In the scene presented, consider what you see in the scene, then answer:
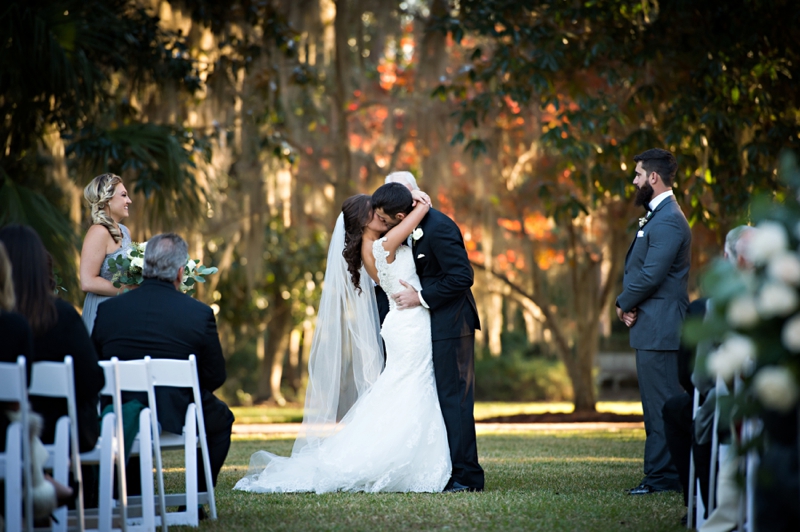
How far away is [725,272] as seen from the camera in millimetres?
2045

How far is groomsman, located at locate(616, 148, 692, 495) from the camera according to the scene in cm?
470

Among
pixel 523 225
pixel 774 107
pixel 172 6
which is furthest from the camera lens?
pixel 523 225

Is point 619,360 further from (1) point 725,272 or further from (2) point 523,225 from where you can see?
(1) point 725,272

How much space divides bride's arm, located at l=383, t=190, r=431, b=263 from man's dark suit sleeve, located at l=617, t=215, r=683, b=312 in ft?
4.10

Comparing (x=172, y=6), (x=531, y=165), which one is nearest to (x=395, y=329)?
(x=172, y=6)

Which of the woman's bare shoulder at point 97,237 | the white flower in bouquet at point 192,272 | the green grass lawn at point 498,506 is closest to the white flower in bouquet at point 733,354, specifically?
the green grass lawn at point 498,506

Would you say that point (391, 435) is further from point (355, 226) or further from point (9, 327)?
point (9, 327)

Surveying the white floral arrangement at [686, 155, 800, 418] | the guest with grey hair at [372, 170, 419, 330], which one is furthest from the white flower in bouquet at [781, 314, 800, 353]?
the guest with grey hair at [372, 170, 419, 330]

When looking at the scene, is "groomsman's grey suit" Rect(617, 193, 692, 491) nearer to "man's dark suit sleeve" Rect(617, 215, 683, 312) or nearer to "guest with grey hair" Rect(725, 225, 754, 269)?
"man's dark suit sleeve" Rect(617, 215, 683, 312)

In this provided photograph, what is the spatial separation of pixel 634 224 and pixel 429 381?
4228 mm

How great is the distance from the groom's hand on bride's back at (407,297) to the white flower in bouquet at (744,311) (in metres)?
2.95

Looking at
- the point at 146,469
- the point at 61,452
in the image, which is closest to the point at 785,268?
the point at 61,452

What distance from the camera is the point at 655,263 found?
4.76 m

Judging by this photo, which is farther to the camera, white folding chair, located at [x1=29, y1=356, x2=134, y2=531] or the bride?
the bride
